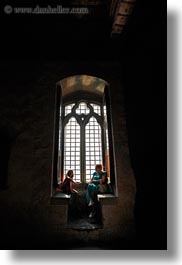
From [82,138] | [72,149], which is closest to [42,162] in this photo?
[72,149]

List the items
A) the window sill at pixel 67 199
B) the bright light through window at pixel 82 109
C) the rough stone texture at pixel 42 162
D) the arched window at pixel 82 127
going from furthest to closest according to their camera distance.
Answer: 1. the bright light through window at pixel 82 109
2. the arched window at pixel 82 127
3. the window sill at pixel 67 199
4. the rough stone texture at pixel 42 162

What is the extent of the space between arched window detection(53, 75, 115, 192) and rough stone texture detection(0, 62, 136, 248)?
354 mm

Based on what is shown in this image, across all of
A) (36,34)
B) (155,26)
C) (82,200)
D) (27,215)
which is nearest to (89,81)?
(36,34)

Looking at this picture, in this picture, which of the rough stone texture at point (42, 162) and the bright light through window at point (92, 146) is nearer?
the rough stone texture at point (42, 162)

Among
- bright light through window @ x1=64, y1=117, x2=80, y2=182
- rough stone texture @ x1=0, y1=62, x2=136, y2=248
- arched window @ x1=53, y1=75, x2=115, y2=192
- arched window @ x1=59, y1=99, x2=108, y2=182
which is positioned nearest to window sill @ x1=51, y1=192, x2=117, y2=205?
rough stone texture @ x1=0, y1=62, x2=136, y2=248

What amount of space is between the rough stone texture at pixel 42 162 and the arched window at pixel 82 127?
1.16 feet

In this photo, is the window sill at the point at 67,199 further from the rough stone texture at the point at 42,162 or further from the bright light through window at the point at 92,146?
the bright light through window at the point at 92,146

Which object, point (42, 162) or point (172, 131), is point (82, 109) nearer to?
point (42, 162)

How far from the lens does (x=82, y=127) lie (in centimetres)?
469

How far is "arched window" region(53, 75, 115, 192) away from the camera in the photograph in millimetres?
4074

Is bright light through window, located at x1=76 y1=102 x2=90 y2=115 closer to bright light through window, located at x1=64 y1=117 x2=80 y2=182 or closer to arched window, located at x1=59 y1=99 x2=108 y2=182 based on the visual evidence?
arched window, located at x1=59 y1=99 x2=108 y2=182

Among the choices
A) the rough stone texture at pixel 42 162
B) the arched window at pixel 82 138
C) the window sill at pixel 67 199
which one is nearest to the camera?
the rough stone texture at pixel 42 162

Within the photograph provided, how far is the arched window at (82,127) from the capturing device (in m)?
4.07

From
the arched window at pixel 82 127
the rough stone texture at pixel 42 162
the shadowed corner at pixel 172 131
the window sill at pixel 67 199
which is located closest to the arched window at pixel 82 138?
the arched window at pixel 82 127
